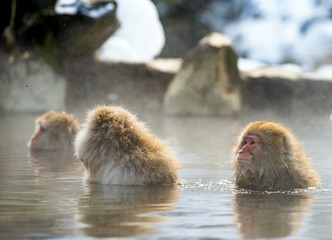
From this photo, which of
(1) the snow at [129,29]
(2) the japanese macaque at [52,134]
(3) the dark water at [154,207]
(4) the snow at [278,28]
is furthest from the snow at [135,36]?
(3) the dark water at [154,207]

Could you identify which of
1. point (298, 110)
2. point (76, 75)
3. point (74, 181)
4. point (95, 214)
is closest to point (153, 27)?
point (76, 75)

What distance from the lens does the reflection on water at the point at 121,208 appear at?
13.8 feet

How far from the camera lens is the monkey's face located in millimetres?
5824

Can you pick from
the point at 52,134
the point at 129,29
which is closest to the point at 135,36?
the point at 129,29

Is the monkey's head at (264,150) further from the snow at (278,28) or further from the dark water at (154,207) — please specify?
the snow at (278,28)

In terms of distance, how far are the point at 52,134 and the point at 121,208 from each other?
4759mm

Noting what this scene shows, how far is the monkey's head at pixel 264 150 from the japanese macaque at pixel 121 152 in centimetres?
61

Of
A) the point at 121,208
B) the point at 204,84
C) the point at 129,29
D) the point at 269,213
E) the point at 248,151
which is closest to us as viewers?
the point at 269,213

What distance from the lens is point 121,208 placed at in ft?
16.4

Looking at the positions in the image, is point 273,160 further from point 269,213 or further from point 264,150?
point 269,213

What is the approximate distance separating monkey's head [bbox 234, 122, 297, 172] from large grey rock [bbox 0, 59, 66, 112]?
13.4 meters

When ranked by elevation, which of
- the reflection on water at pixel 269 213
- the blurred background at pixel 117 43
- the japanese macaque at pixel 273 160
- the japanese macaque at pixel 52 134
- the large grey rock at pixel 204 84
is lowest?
the reflection on water at pixel 269 213

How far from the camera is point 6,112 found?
1862cm

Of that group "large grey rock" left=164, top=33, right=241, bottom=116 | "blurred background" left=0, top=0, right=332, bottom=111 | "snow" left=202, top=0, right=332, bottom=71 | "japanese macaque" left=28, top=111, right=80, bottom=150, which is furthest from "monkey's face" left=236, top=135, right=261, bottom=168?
"snow" left=202, top=0, right=332, bottom=71
